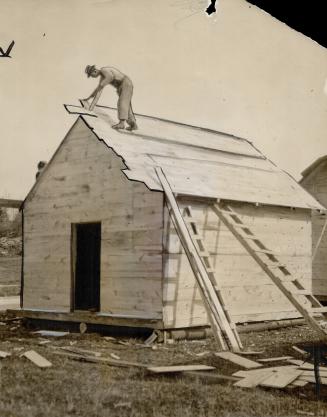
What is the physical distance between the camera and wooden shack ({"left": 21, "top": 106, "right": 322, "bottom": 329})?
40.5 ft

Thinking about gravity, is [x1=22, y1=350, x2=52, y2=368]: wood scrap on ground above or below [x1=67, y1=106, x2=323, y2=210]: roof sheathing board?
below

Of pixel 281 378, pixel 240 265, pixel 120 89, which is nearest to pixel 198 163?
pixel 120 89

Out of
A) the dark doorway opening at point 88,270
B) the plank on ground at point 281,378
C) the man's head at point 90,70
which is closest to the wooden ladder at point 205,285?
the plank on ground at point 281,378

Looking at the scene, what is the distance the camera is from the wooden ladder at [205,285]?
1088 centimetres

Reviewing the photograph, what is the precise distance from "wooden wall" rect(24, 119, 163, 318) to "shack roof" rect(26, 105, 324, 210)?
427mm

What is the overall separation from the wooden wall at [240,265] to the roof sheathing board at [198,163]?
39 centimetres

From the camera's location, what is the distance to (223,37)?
13.0 meters

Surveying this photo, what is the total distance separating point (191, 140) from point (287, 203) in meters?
3.07

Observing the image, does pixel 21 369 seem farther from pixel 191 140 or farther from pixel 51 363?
pixel 191 140

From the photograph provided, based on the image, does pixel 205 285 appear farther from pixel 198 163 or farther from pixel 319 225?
pixel 319 225

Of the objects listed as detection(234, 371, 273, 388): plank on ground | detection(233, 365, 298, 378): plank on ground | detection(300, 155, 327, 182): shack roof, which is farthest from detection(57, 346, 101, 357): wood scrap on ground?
detection(300, 155, 327, 182): shack roof

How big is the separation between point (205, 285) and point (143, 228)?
198 cm

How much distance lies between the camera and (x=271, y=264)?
12.4 m

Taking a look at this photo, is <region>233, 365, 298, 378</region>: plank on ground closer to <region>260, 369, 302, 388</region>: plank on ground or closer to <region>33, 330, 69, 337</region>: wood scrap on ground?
<region>260, 369, 302, 388</region>: plank on ground
